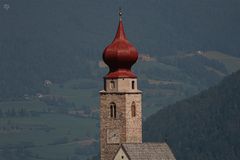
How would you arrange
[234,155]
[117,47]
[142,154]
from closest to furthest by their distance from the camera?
1. [142,154]
2. [117,47]
3. [234,155]

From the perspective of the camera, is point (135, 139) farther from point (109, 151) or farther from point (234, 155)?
point (234, 155)

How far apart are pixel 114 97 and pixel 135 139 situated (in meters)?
2.45

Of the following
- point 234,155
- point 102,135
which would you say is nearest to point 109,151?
point 102,135

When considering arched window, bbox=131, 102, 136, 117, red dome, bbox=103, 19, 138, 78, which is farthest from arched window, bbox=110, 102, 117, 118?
red dome, bbox=103, 19, 138, 78

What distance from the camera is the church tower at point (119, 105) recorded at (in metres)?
85.5

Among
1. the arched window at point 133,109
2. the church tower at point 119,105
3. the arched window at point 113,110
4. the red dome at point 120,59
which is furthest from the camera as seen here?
the red dome at point 120,59

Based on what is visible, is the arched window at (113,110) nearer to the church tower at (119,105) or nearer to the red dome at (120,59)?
the church tower at (119,105)

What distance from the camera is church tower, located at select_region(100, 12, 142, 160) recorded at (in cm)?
8550

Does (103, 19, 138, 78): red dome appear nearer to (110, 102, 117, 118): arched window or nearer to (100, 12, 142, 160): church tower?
(100, 12, 142, 160): church tower

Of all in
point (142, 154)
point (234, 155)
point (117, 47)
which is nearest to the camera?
point (142, 154)

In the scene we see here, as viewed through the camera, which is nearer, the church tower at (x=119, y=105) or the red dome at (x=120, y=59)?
the church tower at (x=119, y=105)

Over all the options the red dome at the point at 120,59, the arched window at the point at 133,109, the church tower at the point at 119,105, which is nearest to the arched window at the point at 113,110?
the church tower at the point at 119,105

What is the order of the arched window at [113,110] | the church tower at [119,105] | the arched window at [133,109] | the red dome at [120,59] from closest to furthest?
the church tower at [119,105] < the arched window at [113,110] < the arched window at [133,109] < the red dome at [120,59]

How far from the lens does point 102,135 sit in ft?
282
